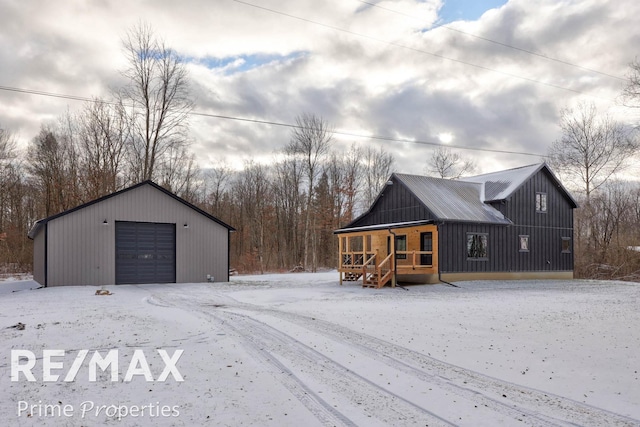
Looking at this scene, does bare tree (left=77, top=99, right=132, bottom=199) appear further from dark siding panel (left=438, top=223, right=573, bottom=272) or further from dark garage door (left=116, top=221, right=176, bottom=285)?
dark siding panel (left=438, top=223, right=573, bottom=272)

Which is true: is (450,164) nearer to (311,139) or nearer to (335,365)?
(311,139)

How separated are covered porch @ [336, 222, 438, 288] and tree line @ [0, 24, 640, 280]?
1094cm

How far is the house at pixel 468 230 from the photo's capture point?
2084 centimetres

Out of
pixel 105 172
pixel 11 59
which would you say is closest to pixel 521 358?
pixel 11 59

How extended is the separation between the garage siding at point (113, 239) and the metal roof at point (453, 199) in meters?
9.96

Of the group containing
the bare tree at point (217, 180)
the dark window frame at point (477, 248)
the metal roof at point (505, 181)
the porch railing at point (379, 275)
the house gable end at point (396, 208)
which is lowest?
the porch railing at point (379, 275)

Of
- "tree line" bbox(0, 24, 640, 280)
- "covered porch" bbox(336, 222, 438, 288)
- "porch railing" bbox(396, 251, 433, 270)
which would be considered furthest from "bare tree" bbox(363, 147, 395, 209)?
"porch railing" bbox(396, 251, 433, 270)

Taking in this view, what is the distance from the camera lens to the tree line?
30.4 meters

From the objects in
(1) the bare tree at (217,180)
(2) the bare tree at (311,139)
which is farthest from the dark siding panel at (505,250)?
(1) the bare tree at (217,180)

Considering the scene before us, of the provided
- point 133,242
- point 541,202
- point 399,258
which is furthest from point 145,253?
point 541,202

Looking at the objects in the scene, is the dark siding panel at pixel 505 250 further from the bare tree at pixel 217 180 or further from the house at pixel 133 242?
the bare tree at pixel 217 180

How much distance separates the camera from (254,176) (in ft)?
155

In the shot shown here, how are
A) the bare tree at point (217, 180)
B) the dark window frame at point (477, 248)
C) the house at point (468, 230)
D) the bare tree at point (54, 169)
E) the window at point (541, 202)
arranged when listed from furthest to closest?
the bare tree at point (217, 180)
the bare tree at point (54, 169)
the window at point (541, 202)
the dark window frame at point (477, 248)
the house at point (468, 230)

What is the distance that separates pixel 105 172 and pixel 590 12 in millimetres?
30153
